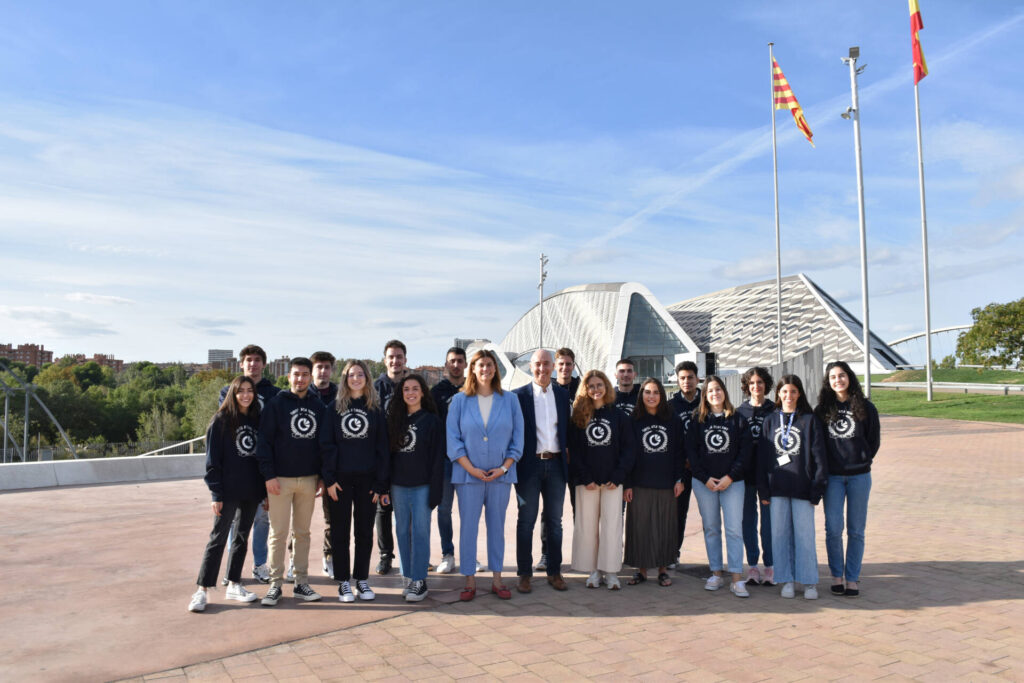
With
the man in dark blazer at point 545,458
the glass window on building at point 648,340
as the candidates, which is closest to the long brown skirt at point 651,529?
the man in dark blazer at point 545,458

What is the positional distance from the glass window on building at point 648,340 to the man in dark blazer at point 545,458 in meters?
46.2

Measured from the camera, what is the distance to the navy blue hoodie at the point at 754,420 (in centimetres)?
567

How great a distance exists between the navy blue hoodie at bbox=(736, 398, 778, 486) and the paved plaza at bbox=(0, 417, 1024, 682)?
3.04 feet

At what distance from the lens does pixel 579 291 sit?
189ft

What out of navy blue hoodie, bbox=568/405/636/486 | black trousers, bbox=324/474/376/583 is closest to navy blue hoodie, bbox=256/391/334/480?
black trousers, bbox=324/474/376/583

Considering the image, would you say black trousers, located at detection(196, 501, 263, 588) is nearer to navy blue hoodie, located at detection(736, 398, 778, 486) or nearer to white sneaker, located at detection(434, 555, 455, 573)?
white sneaker, located at detection(434, 555, 455, 573)

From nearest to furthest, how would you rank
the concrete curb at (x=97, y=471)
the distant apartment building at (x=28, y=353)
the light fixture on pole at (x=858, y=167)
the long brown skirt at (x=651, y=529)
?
the long brown skirt at (x=651, y=529) < the concrete curb at (x=97, y=471) < the light fixture on pole at (x=858, y=167) < the distant apartment building at (x=28, y=353)

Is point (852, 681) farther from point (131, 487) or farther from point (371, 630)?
point (131, 487)

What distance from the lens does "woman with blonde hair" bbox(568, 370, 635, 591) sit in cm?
554

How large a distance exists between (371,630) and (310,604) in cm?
82

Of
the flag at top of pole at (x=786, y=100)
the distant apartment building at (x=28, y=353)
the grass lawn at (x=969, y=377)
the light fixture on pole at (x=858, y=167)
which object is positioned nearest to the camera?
the light fixture on pole at (x=858, y=167)

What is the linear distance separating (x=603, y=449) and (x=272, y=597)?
2.74m

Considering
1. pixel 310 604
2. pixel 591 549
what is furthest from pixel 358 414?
pixel 591 549

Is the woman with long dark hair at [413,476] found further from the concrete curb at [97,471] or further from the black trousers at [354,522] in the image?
the concrete curb at [97,471]
